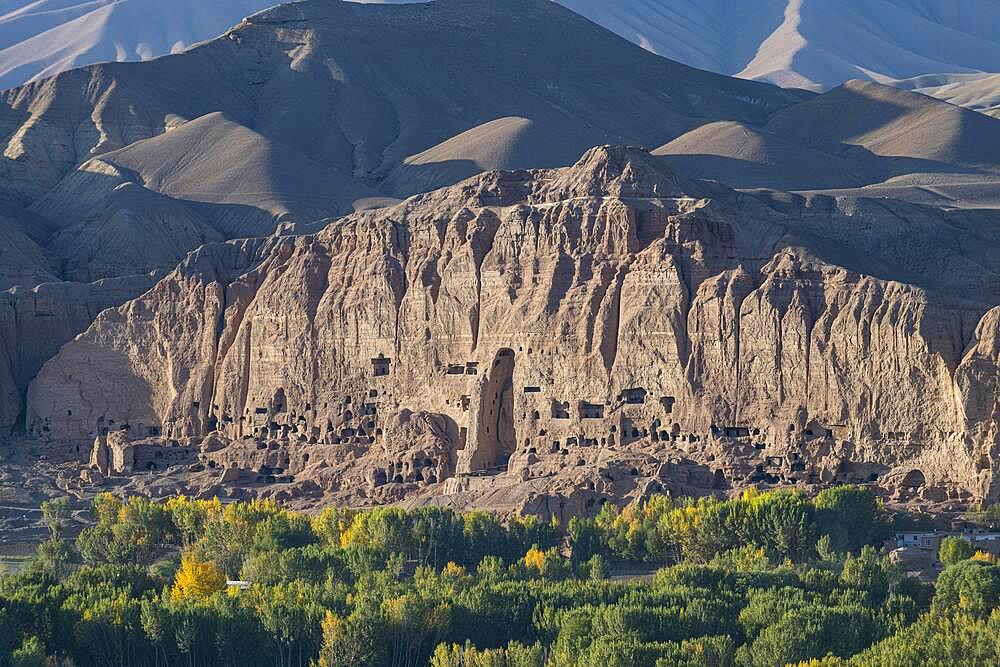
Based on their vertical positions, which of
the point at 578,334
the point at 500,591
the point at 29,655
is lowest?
the point at 29,655

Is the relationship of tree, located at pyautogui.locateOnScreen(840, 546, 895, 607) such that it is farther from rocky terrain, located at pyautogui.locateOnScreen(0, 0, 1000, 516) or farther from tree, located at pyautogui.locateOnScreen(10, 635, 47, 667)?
tree, located at pyautogui.locateOnScreen(10, 635, 47, 667)

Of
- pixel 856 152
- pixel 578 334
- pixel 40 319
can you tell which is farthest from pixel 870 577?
pixel 856 152

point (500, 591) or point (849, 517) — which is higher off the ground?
point (849, 517)

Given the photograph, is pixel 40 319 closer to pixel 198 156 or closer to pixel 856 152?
pixel 198 156

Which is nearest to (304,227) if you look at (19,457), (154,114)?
(19,457)

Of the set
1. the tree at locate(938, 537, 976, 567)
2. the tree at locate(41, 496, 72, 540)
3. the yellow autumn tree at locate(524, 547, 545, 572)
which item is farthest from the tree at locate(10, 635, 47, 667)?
the tree at locate(938, 537, 976, 567)

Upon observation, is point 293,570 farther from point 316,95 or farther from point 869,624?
point 316,95
